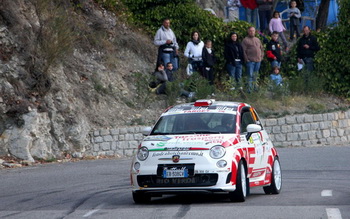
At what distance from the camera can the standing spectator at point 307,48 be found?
3105cm

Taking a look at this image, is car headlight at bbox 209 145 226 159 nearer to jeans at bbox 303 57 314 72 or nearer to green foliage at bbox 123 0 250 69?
green foliage at bbox 123 0 250 69

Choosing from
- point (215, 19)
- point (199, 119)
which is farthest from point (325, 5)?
point (199, 119)

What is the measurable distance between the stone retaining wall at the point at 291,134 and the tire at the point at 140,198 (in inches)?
482

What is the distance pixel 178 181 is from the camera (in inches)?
475

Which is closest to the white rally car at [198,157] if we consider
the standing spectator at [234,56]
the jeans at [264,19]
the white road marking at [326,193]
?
the white road marking at [326,193]

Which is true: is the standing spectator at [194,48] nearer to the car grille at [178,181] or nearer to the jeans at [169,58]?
the jeans at [169,58]

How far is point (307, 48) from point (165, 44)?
6056 millimetres

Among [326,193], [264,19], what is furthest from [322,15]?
[326,193]

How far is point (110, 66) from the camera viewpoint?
29.3 meters

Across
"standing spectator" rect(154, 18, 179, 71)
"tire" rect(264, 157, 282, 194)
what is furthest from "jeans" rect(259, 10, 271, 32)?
"tire" rect(264, 157, 282, 194)

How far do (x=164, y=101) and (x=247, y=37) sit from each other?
372 cm

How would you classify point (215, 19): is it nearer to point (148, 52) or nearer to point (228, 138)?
point (148, 52)

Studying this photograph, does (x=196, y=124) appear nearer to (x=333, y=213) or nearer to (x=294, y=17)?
(x=333, y=213)

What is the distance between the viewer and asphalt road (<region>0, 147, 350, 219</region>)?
37.0ft
